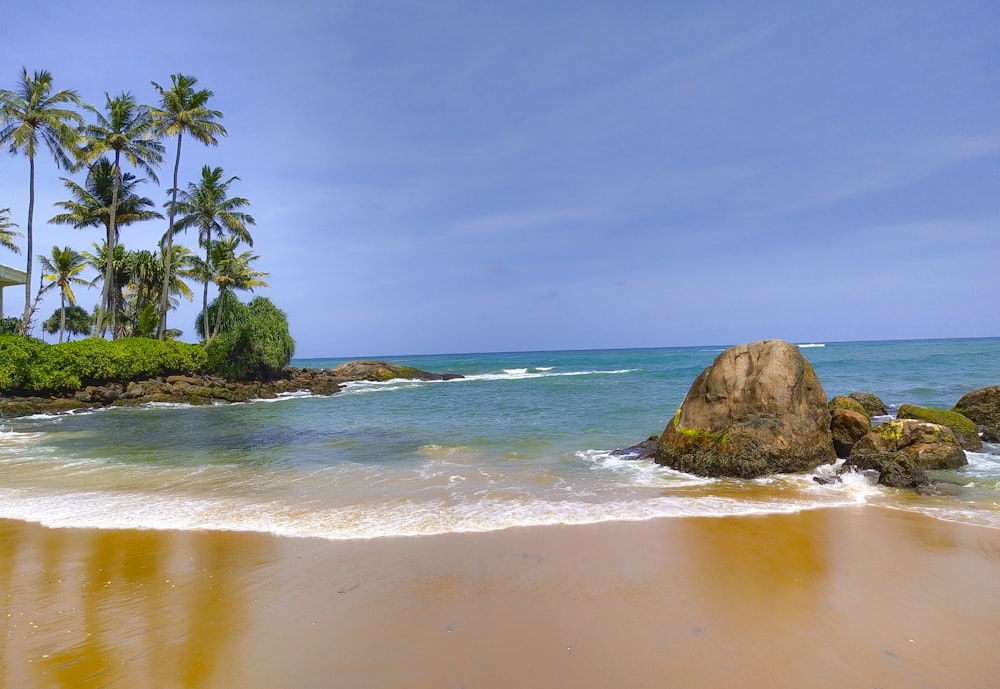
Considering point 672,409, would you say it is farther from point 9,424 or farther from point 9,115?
point 9,115

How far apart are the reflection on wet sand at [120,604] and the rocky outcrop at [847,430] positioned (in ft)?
36.7

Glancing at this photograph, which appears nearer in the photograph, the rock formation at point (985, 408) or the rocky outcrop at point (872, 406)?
the rock formation at point (985, 408)

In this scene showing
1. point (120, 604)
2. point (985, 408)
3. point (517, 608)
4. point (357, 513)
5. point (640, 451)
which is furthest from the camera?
point (985, 408)

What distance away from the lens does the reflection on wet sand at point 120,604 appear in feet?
12.5

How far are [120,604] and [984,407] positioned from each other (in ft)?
60.3

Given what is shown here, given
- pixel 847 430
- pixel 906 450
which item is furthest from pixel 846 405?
pixel 906 450

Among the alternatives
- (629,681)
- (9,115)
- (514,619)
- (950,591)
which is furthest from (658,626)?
(9,115)

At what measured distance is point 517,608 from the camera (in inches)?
183

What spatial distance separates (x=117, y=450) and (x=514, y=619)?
13.9 metres

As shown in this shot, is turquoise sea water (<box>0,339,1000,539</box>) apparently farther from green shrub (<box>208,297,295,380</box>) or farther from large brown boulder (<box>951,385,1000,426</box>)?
green shrub (<box>208,297,295,380</box>)

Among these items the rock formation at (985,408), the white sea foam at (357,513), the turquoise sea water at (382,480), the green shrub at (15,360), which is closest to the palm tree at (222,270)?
the green shrub at (15,360)

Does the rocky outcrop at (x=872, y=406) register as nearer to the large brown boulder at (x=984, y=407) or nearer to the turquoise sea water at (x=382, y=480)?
the large brown boulder at (x=984, y=407)

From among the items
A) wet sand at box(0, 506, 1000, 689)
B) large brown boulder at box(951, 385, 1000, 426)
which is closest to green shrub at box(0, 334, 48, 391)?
wet sand at box(0, 506, 1000, 689)

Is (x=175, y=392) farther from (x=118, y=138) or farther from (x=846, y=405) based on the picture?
(x=846, y=405)
